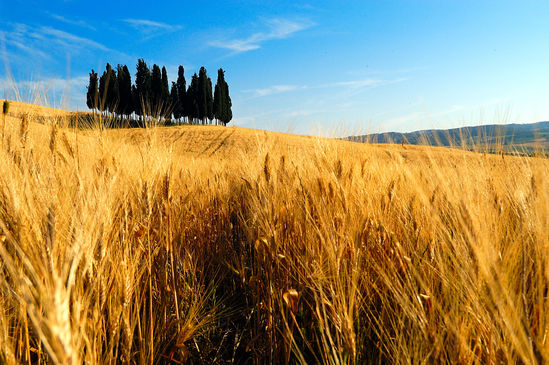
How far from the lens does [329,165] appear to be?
1.77m

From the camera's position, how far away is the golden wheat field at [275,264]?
81 cm

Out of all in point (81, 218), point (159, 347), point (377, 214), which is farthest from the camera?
point (377, 214)

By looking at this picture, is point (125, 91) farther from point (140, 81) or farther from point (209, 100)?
point (209, 100)

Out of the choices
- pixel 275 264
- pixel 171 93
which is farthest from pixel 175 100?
pixel 275 264

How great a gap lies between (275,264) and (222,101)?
1615 inches

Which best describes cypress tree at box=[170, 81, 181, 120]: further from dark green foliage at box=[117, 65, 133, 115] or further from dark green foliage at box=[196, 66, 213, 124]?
dark green foliage at box=[117, 65, 133, 115]

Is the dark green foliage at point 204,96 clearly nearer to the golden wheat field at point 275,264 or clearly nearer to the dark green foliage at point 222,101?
the dark green foliage at point 222,101

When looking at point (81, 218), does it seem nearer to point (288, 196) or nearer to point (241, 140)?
point (288, 196)

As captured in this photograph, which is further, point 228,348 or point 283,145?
point 283,145

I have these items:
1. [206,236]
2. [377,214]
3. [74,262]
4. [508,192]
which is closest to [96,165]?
[206,236]

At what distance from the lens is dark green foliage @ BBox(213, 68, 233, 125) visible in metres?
39.5

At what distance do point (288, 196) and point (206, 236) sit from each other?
0.82 meters

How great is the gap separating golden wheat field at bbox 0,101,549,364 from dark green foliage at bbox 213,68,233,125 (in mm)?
38726

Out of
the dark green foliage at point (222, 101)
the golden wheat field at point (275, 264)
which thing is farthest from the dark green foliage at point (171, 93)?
the golden wheat field at point (275, 264)
